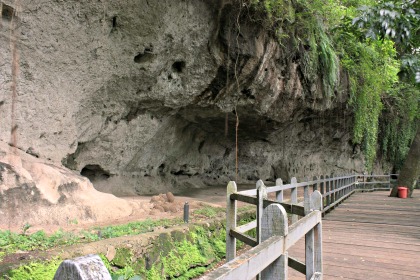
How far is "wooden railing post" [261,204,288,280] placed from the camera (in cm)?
202

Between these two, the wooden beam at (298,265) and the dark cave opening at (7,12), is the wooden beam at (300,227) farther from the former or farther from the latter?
the dark cave opening at (7,12)

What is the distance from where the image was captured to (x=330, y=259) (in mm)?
5113

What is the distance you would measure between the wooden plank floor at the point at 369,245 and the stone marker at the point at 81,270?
394 centimetres

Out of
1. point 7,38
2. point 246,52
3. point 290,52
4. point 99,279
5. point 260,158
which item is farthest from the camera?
point 260,158

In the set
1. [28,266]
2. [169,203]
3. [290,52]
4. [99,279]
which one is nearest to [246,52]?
[290,52]

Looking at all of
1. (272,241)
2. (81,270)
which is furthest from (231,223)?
(81,270)

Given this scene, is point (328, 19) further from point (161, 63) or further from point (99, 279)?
point (99, 279)

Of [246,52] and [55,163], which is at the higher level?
[246,52]

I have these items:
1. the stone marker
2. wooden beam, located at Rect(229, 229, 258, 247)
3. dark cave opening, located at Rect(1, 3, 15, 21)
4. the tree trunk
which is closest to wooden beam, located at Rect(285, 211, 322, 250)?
wooden beam, located at Rect(229, 229, 258, 247)

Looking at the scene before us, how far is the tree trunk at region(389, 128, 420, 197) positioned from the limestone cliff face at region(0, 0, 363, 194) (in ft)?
11.6

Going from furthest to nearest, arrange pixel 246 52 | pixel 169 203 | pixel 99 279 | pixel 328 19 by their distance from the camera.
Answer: pixel 328 19
pixel 246 52
pixel 169 203
pixel 99 279

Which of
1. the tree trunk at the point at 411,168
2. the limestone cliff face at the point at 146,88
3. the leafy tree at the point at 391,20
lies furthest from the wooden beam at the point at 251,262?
the tree trunk at the point at 411,168

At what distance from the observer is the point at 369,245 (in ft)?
19.3

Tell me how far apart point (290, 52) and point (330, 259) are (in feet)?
23.2
